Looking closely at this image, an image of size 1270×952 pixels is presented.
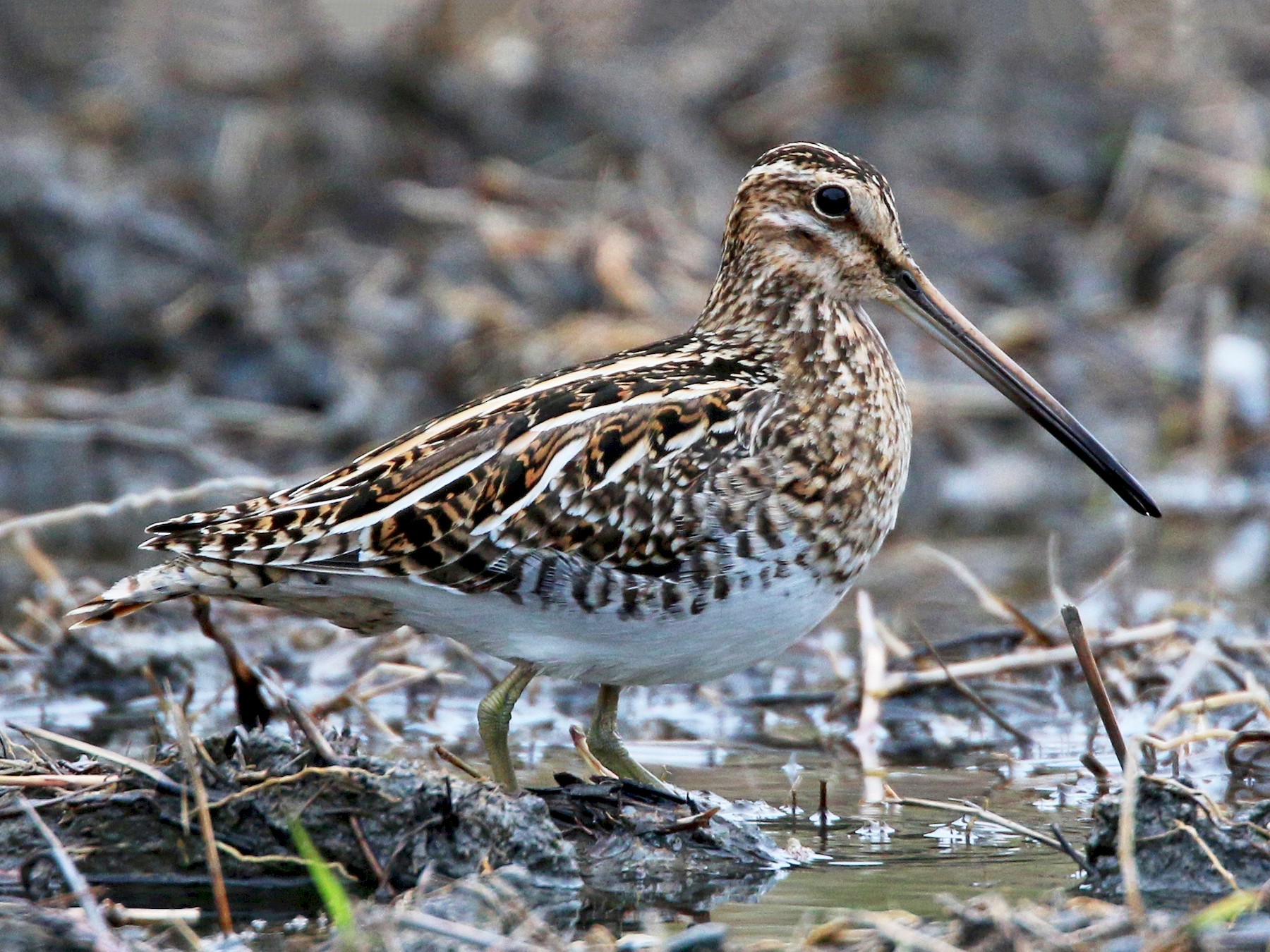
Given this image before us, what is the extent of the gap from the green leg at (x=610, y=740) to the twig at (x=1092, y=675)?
1158 millimetres

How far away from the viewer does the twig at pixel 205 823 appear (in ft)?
12.5

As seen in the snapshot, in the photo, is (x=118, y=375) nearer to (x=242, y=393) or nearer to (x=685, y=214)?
(x=242, y=393)

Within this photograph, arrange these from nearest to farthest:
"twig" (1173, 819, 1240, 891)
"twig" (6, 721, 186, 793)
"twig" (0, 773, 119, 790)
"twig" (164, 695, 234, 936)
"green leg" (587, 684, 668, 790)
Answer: "twig" (164, 695, 234, 936), "twig" (1173, 819, 1240, 891), "twig" (6, 721, 186, 793), "twig" (0, 773, 119, 790), "green leg" (587, 684, 668, 790)

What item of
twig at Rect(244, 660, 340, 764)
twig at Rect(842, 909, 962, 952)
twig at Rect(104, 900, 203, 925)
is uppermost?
twig at Rect(244, 660, 340, 764)

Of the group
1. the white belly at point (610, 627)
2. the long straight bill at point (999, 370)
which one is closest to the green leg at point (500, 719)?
the white belly at point (610, 627)

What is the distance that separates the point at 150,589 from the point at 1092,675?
7.12 feet

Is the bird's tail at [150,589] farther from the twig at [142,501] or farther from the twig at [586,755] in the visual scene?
the twig at [586,755]

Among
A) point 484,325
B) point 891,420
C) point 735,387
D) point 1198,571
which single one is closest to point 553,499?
point 735,387

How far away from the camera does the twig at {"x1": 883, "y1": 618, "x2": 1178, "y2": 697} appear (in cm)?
585

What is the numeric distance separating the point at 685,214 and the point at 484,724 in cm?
658

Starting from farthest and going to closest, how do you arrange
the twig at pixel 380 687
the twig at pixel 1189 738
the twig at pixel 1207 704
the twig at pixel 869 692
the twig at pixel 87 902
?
the twig at pixel 869 692 → the twig at pixel 380 687 → the twig at pixel 1207 704 → the twig at pixel 1189 738 → the twig at pixel 87 902

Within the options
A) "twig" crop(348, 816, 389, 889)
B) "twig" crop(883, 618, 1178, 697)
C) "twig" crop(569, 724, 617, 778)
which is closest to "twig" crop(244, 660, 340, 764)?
"twig" crop(348, 816, 389, 889)

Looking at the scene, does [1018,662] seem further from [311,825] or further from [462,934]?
[462,934]

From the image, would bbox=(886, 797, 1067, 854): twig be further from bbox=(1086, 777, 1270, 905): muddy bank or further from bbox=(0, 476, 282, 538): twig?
bbox=(0, 476, 282, 538): twig
